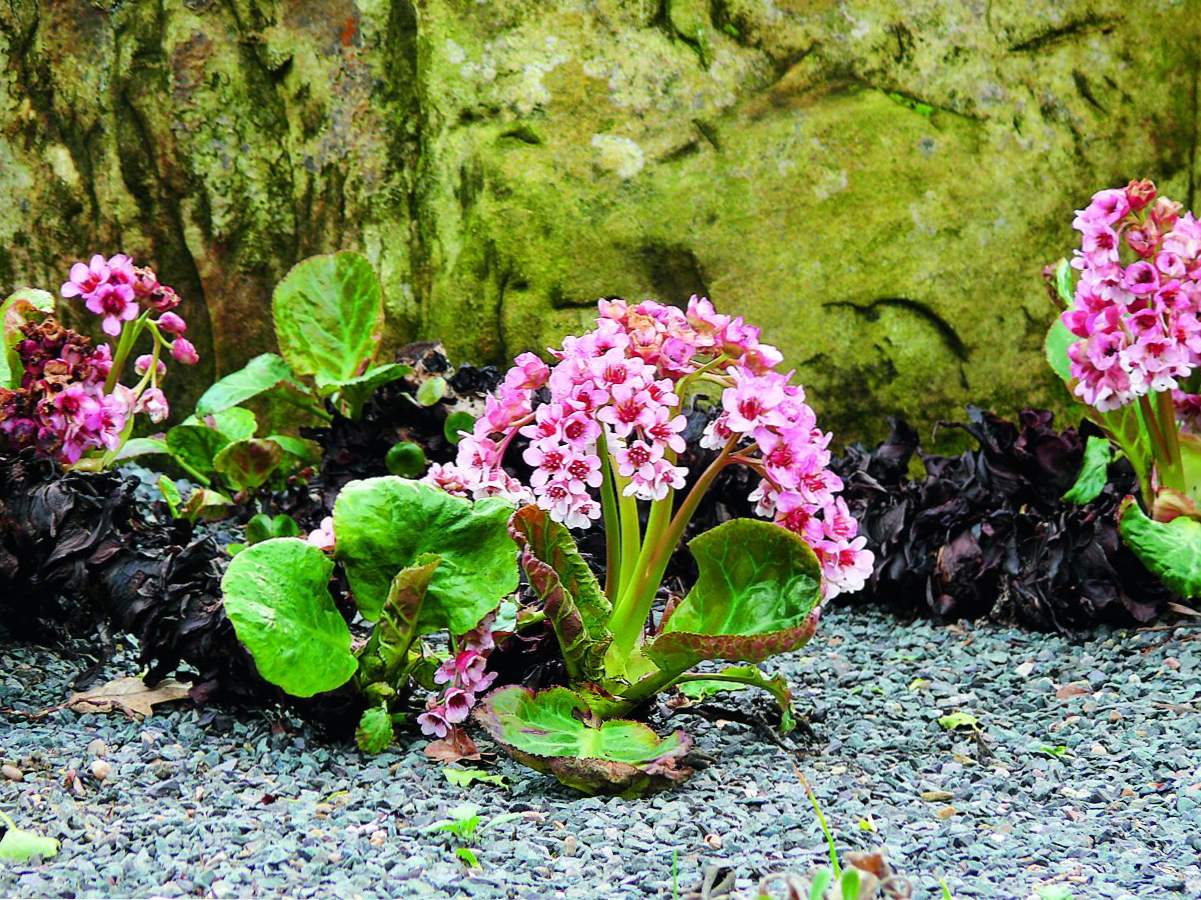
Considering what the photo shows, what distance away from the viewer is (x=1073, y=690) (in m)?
2.76

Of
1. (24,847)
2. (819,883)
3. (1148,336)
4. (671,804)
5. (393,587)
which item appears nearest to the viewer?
(819,883)

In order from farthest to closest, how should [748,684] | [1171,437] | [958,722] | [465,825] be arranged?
[1171,437], [958,722], [748,684], [465,825]

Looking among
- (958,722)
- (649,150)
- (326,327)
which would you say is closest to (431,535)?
(958,722)

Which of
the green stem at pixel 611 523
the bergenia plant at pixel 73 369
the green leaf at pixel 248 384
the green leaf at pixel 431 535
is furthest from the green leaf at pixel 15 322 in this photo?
the green stem at pixel 611 523

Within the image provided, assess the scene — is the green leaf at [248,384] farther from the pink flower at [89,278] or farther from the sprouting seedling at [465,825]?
the sprouting seedling at [465,825]

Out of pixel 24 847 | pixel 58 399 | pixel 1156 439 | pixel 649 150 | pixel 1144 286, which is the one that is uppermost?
pixel 649 150

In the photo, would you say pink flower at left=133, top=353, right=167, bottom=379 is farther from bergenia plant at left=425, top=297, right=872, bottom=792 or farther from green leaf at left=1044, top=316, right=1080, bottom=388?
green leaf at left=1044, top=316, right=1080, bottom=388

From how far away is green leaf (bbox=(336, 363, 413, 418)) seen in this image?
3549 millimetres

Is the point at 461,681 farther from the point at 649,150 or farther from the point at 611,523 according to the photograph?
the point at 649,150

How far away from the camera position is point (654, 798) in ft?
6.86

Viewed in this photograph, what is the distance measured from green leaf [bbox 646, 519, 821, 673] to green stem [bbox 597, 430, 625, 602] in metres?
0.16

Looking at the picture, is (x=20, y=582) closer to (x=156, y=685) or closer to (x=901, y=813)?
(x=156, y=685)

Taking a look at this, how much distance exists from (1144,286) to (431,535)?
170 cm

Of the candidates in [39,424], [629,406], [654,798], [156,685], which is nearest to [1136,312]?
[629,406]
